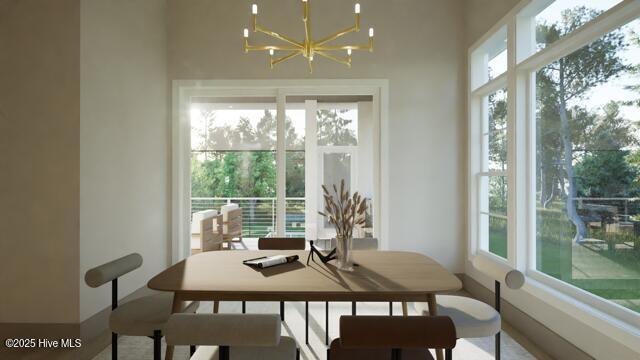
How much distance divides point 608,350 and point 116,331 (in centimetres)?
274

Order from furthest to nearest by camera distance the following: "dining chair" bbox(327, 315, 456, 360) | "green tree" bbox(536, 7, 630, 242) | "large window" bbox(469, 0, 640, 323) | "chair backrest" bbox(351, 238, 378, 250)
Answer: "chair backrest" bbox(351, 238, 378, 250) → "green tree" bbox(536, 7, 630, 242) → "large window" bbox(469, 0, 640, 323) → "dining chair" bbox(327, 315, 456, 360)

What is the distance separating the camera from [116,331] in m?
1.93

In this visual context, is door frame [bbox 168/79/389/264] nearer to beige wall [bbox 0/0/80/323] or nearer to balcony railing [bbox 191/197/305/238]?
balcony railing [bbox 191/197/305/238]

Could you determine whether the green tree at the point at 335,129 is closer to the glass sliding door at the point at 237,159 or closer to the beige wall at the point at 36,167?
the glass sliding door at the point at 237,159

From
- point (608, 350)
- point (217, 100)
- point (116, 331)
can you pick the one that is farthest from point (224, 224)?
point (608, 350)

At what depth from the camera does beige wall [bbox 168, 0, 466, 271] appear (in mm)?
4258

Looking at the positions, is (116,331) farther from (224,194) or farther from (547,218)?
(547,218)

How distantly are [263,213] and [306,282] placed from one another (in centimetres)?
271

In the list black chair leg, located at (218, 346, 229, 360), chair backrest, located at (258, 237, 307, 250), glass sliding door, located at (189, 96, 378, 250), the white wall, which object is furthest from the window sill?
the white wall

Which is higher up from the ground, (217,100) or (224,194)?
(217,100)

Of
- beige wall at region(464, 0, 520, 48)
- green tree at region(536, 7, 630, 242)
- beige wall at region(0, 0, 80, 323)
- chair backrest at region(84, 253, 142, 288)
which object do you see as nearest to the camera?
chair backrest at region(84, 253, 142, 288)

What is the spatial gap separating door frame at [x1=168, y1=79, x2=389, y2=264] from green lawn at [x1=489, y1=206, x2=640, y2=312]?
1.75 m

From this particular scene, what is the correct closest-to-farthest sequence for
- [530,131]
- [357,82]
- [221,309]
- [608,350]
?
[608,350] → [530,131] → [221,309] → [357,82]

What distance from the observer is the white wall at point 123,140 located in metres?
2.84
